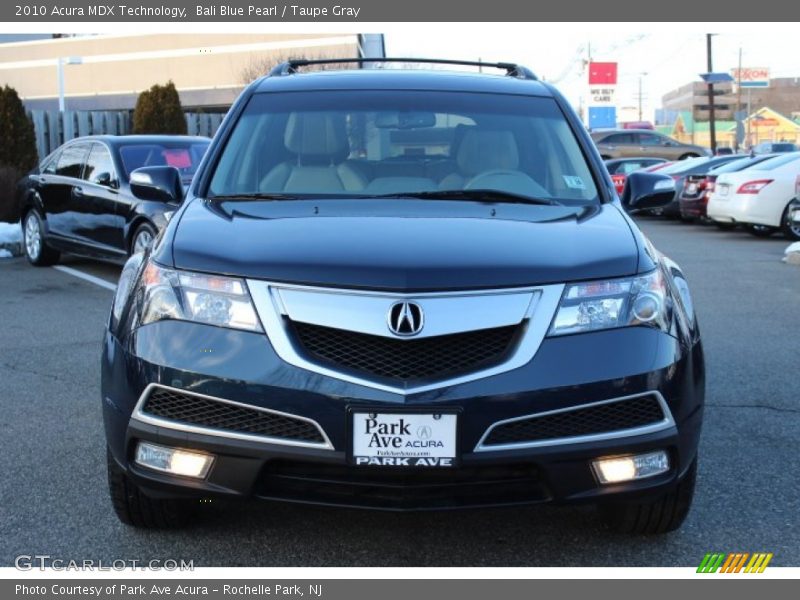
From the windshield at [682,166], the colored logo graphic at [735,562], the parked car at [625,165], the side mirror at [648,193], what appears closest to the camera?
the colored logo graphic at [735,562]

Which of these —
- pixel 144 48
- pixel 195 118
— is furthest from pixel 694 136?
pixel 195 118

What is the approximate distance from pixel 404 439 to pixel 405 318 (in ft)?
1.17

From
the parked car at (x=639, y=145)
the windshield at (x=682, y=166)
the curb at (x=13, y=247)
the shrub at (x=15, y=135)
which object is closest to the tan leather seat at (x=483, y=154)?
the curb at (x=13, y=247)

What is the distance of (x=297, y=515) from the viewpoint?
3.75m

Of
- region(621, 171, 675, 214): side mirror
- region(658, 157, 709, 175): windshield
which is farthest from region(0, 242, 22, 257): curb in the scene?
region(658, 157, 709, 175): windshield

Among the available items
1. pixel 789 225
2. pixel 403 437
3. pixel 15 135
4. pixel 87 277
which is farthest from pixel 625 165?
pixel 403 437

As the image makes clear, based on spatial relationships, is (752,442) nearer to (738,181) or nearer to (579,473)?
(579,473)

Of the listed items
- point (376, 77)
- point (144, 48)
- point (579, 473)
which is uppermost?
point (144, 48)

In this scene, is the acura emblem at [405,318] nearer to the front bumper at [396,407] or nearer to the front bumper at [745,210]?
the front bumper at [396,407]

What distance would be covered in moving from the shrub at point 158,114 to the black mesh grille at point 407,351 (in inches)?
904

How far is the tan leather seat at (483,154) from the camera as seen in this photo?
13.9 ft

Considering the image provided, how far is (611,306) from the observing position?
314cm

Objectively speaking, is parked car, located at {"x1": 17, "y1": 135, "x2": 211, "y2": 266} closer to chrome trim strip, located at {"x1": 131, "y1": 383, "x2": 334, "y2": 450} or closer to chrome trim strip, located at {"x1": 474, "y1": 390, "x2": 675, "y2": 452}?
chrome trim strip, located at {"x1": 131, "y1": 383, "x2": 334, "y2": 450}

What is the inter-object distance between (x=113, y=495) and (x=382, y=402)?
117 cm
